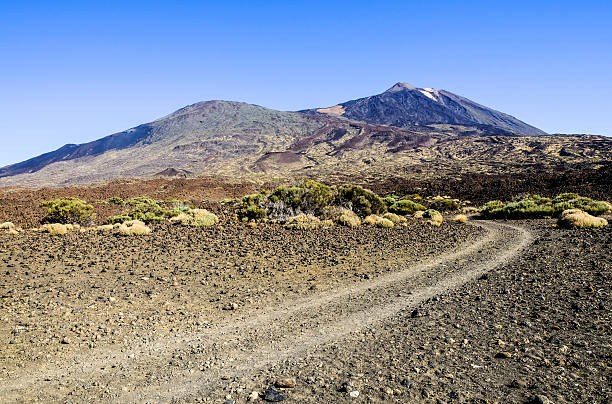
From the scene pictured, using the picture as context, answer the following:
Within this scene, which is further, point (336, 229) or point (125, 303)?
point (336, 229)

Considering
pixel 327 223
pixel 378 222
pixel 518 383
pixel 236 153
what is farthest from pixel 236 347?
pixel 236 153

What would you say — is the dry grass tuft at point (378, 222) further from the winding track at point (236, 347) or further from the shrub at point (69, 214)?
the shrub at point (69, 214)

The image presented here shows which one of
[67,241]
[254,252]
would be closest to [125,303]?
[254,252]

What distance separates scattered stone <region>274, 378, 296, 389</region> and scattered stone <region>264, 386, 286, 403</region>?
4.4 inches

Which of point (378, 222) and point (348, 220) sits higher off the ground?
point (348, 220)

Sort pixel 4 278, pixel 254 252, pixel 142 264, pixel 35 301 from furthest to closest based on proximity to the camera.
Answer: pixel 254 252, pixel 142 264, pixel 4 278, pixel 35 301

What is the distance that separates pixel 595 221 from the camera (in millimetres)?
17125

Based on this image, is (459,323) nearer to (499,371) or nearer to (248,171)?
(499,371)

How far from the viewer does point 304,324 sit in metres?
7.10

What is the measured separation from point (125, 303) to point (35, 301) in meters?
1.70

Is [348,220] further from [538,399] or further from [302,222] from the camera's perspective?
[538,399]

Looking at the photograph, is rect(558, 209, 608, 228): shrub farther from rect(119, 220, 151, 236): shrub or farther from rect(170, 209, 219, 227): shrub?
rect(119, 220, 151, 236): shrub

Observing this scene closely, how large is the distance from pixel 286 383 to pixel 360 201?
64.2ft

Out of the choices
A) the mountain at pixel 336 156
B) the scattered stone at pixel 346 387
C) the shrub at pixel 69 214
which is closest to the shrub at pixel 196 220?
the shrub at pixel 69 214
